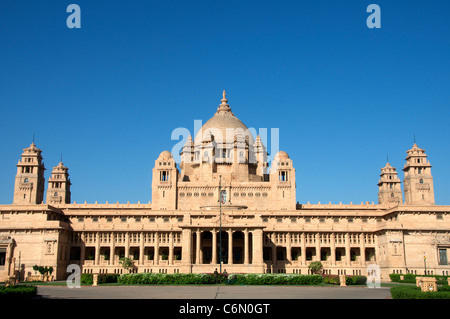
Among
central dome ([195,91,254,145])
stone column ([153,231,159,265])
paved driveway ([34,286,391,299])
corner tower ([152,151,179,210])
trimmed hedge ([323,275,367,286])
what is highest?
central dome ([195,91,254,145])

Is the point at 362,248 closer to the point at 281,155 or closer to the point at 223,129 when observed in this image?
the point at 281,155

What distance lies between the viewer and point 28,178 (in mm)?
109312

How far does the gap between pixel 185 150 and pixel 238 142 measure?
1215cm

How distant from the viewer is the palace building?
7762 cm

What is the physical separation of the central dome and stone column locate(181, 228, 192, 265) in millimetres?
35164

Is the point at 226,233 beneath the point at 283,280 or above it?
A: above

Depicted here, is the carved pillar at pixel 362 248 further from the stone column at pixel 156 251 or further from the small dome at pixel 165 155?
the small dome at pixel 165 155

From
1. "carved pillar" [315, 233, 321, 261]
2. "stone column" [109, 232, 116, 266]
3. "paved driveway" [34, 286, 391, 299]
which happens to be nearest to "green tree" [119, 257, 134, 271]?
"stone column" [109, 232, 116, 266]

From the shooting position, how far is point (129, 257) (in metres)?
83.2

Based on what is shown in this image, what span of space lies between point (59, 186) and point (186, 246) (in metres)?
57.5

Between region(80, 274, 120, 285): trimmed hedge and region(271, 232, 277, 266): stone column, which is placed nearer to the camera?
region(80, 274, 120, 285): trimmed hedge

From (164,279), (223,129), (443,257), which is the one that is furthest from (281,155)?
(164,279)

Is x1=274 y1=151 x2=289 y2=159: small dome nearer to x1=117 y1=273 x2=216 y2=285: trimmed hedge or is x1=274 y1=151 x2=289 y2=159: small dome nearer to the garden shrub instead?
the garden shrub
